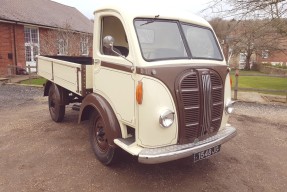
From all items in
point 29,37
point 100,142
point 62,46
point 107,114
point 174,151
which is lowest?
point 100,142

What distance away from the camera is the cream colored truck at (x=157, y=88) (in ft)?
10.9

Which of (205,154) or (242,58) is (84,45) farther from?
(242,58)

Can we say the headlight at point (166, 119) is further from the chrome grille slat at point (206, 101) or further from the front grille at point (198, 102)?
the chrome grille slat at point (206, 101)

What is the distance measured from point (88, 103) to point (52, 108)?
8.90 feet

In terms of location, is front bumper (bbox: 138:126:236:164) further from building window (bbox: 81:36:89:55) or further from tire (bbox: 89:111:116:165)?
building window (bbox: 81:36:89:55)

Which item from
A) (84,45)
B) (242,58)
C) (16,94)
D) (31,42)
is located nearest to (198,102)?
(16,94)

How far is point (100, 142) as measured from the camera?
434 cm

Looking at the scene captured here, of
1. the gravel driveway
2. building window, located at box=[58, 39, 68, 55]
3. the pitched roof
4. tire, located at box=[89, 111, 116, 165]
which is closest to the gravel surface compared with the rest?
the gravel driveway

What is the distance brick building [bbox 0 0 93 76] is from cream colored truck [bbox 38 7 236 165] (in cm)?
1454

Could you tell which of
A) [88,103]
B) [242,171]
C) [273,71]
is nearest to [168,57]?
[88,103]

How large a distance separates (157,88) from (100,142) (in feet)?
5.29

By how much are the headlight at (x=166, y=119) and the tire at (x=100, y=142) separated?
104cm

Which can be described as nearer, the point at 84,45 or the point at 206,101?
the point at 206,101

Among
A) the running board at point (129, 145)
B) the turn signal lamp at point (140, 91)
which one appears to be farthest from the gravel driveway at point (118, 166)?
the turn signal lamp at point (140, 91)
